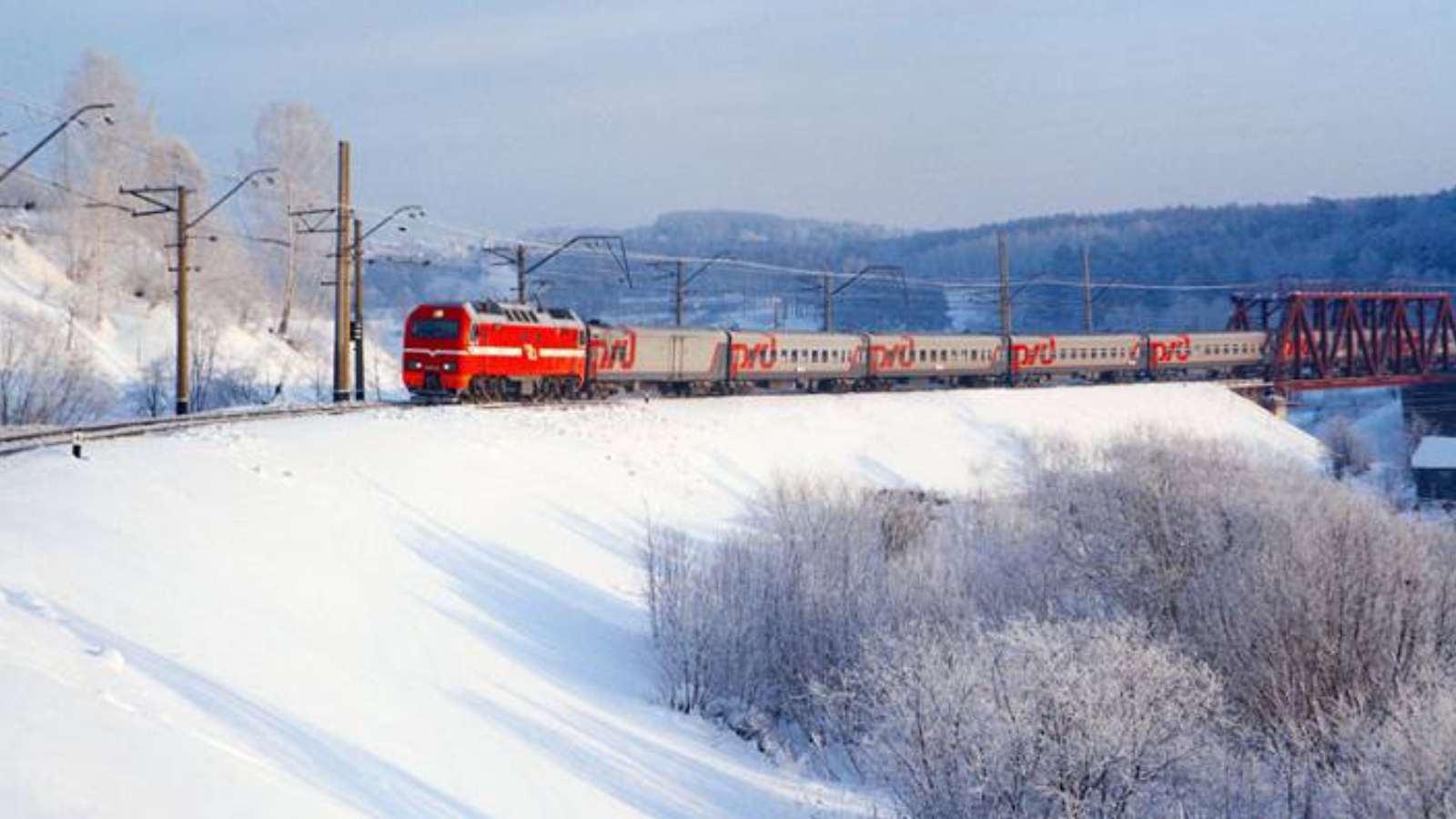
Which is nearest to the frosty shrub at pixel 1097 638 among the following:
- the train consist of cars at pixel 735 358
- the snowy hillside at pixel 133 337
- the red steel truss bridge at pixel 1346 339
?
the train consist of cars at pixel 735 358

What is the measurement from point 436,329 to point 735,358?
52.6ft

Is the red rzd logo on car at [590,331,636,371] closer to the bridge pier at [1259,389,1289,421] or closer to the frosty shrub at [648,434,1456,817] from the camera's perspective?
the frosty shrub at [648,434,1456,817]

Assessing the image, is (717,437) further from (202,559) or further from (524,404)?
(202,559)

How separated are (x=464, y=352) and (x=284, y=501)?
1397 centimetres

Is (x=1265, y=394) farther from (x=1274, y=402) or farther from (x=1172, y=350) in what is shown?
(x=1172, y=350)

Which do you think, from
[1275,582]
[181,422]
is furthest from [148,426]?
[1275,582]

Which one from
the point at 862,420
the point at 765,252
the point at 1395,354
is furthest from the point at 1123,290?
the point at 862,420

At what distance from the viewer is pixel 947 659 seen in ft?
65.6

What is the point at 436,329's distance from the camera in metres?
36.9

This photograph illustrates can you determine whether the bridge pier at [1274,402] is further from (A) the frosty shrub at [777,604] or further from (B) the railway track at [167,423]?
(A) the frosty shrub at [777,604]

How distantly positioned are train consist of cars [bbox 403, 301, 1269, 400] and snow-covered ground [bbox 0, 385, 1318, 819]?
273cm

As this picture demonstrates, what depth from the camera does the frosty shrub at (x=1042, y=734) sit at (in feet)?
51.9

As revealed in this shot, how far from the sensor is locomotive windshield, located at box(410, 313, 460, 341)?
36.5m

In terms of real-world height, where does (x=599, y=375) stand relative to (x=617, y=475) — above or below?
above
